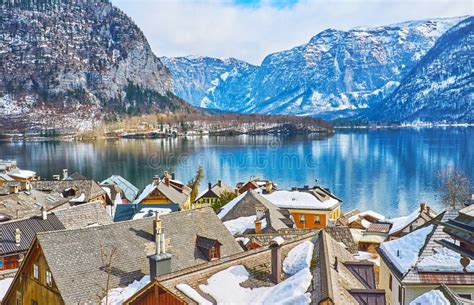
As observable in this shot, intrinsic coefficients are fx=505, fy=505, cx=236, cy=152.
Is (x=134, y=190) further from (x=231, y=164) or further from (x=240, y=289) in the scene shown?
(x=240, y=289)

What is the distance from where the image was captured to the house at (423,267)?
19.2 m

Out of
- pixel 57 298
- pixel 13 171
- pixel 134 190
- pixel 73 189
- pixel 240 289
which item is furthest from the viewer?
pixel 13 171

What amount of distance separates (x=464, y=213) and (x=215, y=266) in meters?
8.42

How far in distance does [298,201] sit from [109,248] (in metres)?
42.8

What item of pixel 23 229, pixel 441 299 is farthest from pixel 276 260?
pixel 23 229

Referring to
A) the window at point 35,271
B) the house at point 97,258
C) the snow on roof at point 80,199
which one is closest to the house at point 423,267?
the house at point 97,258

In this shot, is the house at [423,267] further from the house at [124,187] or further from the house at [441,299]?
the house at [124,187]

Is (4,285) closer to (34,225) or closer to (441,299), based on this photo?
(34,225)

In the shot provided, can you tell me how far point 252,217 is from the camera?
1853 inches

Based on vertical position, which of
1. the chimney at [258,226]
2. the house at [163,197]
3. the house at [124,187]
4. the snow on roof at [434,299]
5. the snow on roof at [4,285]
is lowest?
the house at [124,187]

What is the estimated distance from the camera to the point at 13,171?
99.4 metres

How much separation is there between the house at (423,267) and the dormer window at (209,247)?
26.7 ft

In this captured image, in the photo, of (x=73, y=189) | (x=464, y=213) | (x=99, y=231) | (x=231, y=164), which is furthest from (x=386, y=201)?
(x=464, y=213)

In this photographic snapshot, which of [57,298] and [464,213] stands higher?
[464,213]
